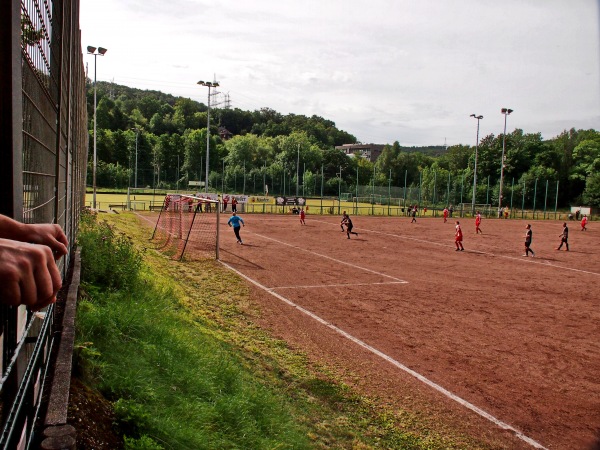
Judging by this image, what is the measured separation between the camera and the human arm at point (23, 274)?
3.60 ft

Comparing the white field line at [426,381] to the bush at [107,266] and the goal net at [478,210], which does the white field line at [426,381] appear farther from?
the goal net at [478,210]

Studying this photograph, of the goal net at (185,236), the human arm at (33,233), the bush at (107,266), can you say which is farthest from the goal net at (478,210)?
the human arm at (33,233)

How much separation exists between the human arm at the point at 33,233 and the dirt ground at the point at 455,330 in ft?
21.8

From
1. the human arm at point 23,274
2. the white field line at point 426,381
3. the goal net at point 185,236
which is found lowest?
the white field line at point 426,381

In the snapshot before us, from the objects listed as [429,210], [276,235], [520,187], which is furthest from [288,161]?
[276,235]

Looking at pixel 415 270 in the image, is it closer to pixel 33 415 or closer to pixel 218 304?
pixel 218 304

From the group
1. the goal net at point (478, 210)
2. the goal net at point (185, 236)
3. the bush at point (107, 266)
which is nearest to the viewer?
the bush at point (107, 266)

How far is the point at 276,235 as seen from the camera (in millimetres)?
30594

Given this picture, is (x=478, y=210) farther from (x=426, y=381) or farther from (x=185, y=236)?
(x=426, y=381)

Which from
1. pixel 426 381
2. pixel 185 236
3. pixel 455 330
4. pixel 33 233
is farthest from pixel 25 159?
pixel 185 236

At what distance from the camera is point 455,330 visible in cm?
1142

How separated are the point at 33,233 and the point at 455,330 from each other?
11.2 meters

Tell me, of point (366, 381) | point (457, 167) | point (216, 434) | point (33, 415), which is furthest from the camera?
point (457, 167)

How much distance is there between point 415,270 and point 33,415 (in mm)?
18234
